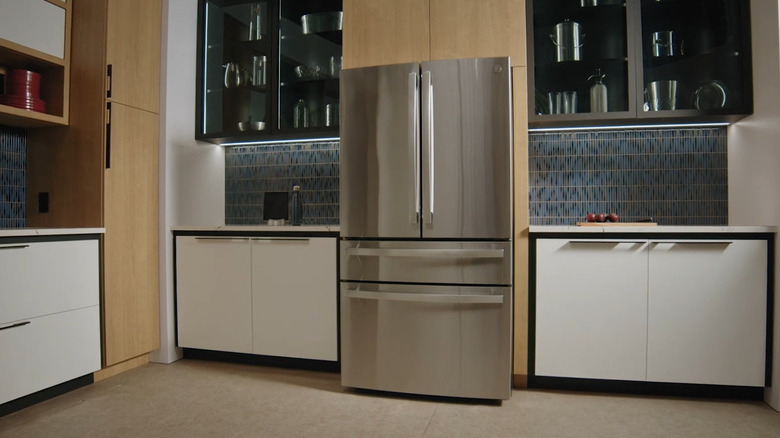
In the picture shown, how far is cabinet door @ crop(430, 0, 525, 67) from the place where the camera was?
8.21 feet

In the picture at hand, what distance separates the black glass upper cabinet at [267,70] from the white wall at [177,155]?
10 cm

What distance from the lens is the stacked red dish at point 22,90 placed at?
2.49m

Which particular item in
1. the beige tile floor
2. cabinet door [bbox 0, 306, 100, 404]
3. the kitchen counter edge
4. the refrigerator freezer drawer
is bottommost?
the beige tile floor

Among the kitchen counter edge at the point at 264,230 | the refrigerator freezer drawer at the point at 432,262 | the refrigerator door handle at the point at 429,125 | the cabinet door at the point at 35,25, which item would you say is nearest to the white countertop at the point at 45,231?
the kitchen counter edge at the point at 264,230

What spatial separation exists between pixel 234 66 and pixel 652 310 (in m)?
2.89

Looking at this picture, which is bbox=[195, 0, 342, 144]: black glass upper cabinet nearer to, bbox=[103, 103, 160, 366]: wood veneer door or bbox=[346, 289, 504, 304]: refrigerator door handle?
bbox=[103, 103, 160, 366]: wood veneer door

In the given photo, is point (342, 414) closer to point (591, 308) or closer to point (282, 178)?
point (591, 308)

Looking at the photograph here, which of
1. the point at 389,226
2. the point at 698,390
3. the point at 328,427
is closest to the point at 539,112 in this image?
the point at 389,226

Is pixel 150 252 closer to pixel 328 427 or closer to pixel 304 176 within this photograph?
pixel 304 176

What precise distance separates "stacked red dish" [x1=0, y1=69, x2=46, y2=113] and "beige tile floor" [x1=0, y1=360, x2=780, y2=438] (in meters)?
1.50

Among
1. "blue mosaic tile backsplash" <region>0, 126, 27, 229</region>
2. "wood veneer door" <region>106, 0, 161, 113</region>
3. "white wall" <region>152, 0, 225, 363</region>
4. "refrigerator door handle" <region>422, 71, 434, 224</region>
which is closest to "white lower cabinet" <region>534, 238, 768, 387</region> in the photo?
"refrigerator door handle" <region>422, 71, 434, 224</region>

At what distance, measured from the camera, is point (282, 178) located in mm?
3418

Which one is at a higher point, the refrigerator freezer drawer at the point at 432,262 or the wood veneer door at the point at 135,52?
the wood veneer door at the point at 135,52

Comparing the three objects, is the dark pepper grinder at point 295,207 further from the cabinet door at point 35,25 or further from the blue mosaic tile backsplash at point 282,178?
the cabinet door at point 35,25
